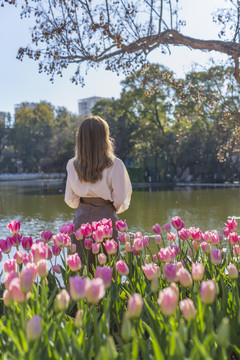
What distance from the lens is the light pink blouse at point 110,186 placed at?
2.59 m

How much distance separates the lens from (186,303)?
1.19 metres

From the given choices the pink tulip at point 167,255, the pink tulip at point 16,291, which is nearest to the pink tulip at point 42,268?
the pink tulip at point 16,291

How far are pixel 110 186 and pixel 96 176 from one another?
0.13 metres

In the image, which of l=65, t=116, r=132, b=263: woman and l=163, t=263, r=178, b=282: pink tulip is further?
l=65, t=116, r=132, b=263: woman

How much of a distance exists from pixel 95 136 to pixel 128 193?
42cm

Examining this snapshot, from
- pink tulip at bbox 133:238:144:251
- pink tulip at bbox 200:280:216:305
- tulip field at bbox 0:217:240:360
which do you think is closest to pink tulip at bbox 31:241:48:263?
tulip field at bbox 0:217:240:360

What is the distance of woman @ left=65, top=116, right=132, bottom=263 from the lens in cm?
256

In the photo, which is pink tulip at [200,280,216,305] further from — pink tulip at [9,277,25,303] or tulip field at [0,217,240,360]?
pink tulip at [9,277,25,303]

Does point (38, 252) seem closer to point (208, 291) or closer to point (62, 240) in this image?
point (62, 240)

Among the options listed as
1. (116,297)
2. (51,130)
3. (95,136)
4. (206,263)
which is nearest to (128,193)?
(95,136)


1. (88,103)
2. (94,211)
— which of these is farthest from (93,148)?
(88,103)

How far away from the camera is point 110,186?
8.72 feet

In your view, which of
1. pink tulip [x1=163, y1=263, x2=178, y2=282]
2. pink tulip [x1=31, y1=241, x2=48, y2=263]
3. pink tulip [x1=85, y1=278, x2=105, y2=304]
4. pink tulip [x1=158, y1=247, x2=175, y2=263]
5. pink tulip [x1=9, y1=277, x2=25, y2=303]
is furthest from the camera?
pink tulip [x1=158, y1=247, x2=175, y2=263]

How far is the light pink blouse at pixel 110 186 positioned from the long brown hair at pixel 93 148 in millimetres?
41
